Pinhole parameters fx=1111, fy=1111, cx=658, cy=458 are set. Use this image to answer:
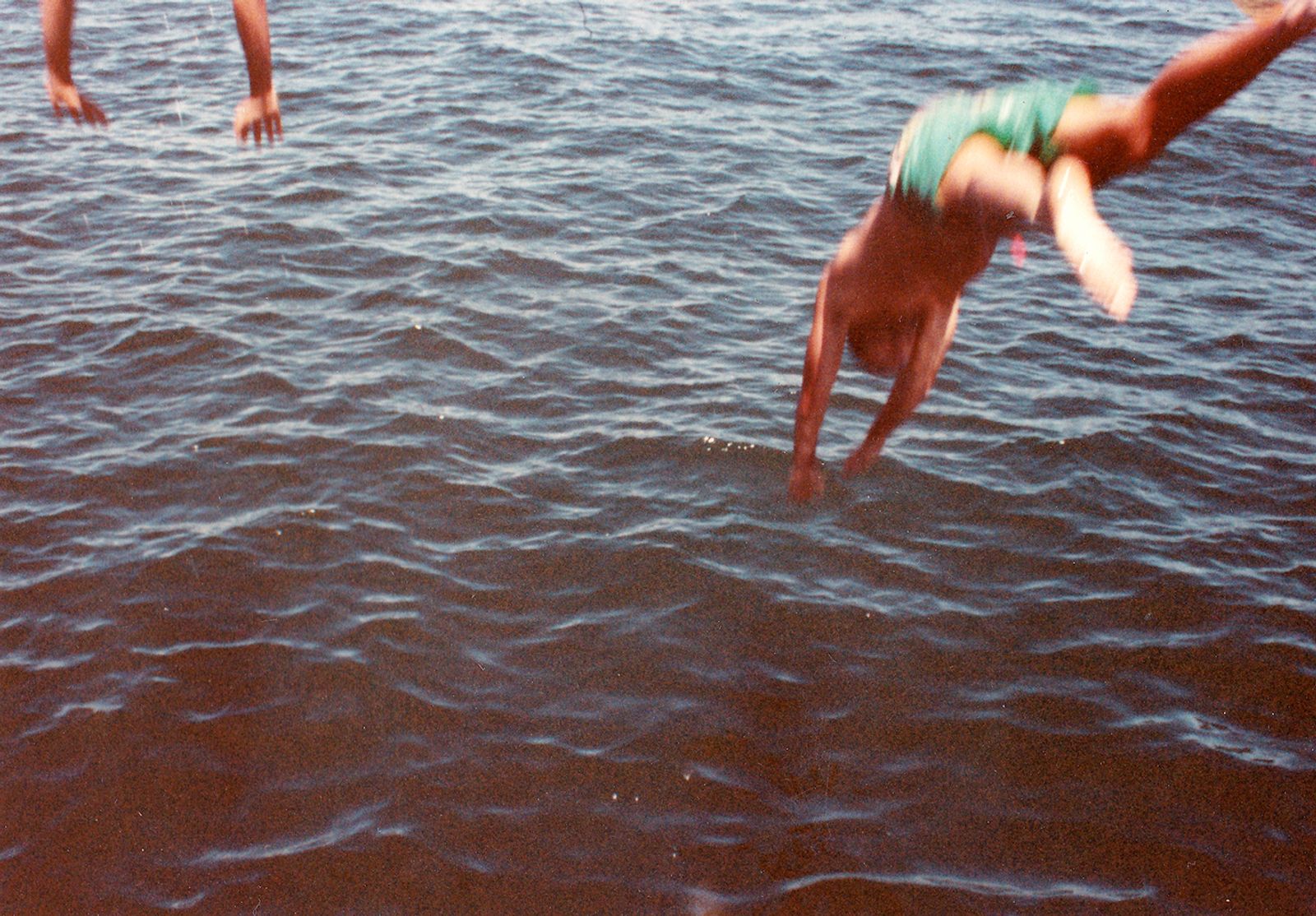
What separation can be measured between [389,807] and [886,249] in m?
4.52

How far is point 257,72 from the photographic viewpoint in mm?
5086

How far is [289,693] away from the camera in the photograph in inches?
293

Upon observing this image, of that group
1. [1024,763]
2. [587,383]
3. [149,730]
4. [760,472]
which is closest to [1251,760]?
[1024,763]

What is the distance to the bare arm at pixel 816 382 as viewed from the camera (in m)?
4.73

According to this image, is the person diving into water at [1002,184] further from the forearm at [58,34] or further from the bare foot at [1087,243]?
the forearm at [58,34]

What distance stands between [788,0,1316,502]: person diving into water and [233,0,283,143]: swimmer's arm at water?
270cm

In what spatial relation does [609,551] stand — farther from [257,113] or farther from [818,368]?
[257,113]

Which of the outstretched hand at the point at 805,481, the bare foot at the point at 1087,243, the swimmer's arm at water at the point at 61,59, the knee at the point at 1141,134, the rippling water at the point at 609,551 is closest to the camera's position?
the bare foot at the point at 1087,243

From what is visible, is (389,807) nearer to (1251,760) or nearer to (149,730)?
(149,730)

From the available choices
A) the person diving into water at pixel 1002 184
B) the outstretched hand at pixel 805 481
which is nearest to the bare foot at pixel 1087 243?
the person diving into water at pixel 1002 184

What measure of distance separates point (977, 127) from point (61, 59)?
421cm

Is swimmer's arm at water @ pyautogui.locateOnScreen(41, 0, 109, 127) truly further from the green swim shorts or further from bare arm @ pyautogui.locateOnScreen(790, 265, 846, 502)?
the green swim shorts

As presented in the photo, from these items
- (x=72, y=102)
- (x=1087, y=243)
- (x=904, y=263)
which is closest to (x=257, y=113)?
(x=72, y=102)

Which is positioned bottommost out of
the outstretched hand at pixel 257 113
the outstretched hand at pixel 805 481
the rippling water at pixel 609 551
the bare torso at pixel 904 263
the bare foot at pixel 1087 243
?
the rippling water at pixel 609 551
